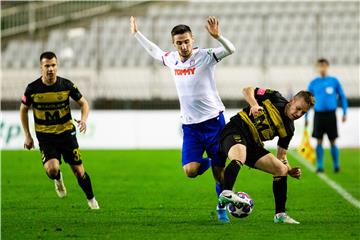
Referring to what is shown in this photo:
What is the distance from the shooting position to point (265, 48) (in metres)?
32.0

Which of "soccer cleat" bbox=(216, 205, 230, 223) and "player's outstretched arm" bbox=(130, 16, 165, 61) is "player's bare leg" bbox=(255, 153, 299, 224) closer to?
"soccer cleat" bbox=(216, 205, 230, 223)

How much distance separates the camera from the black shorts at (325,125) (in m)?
17.8

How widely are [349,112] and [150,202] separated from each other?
598 inches

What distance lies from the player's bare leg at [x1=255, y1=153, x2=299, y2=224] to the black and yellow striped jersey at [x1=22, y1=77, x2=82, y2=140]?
2813 mm

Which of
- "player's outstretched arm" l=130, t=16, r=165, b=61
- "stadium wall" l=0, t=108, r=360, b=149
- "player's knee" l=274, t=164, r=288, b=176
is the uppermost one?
"player's outstretched arm" l=130, t=16, r=165, b=61

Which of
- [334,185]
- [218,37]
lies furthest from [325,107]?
[218,37]

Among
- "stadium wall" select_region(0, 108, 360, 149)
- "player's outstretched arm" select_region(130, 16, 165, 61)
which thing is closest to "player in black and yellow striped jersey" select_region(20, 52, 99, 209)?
"player's outstretched arm" select_region(130, 16, 165, 61)

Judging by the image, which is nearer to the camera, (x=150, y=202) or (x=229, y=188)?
(x=229, y=188)

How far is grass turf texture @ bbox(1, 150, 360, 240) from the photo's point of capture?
910 centimetres

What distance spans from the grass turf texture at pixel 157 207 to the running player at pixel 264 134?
1.85 feet

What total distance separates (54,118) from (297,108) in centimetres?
345

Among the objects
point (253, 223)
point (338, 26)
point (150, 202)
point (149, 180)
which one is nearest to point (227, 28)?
point (338, 26)

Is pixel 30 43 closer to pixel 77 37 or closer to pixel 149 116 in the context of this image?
pixel 77 37

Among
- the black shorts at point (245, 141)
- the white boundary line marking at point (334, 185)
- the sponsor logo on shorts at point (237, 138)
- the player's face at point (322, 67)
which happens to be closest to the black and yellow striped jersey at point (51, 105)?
the black shorts at point (245, 141)
